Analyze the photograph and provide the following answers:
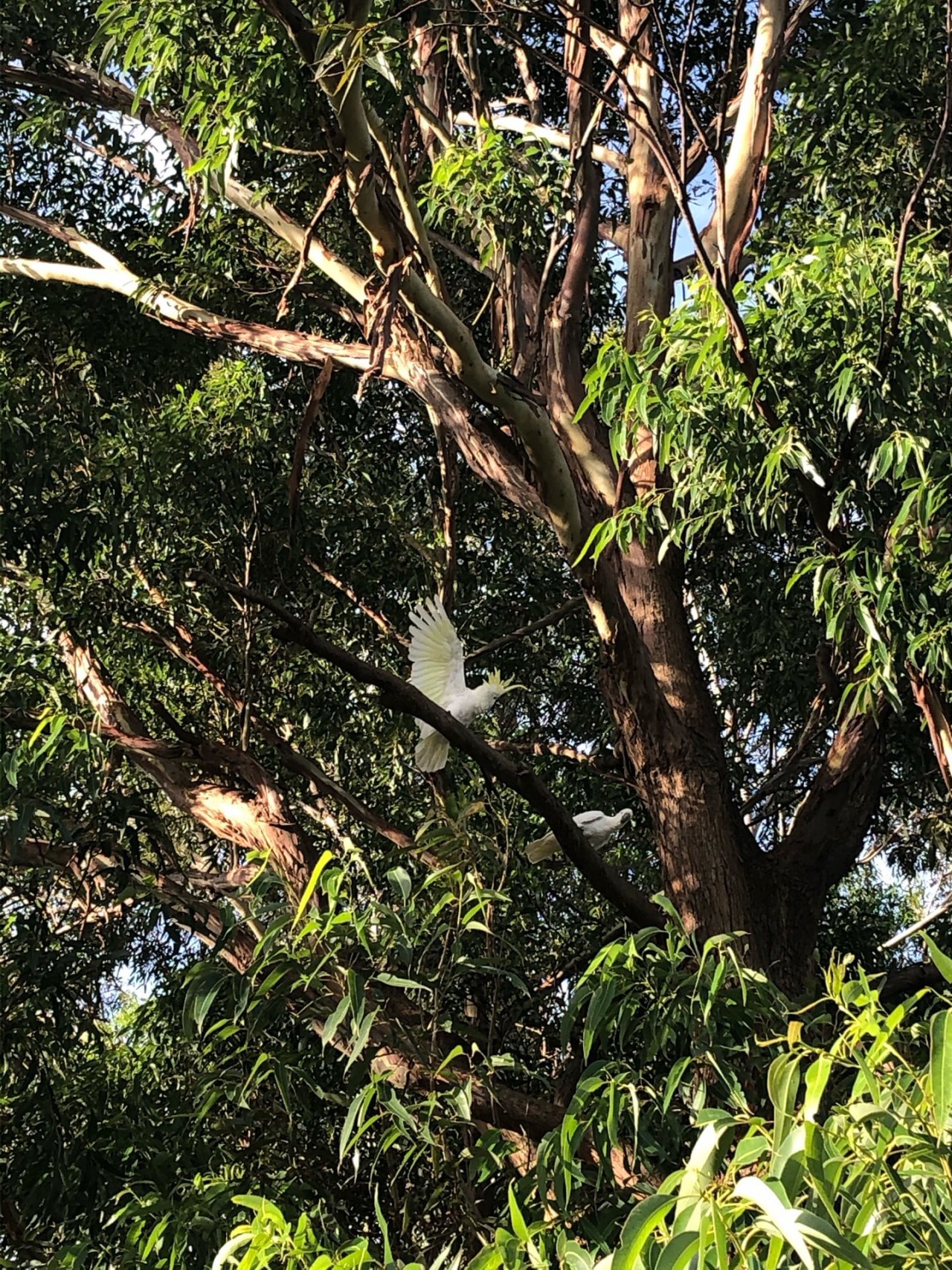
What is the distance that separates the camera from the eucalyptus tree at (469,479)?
2.54 m

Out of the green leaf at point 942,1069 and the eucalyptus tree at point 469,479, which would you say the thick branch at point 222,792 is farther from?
the green leaf at point 942,1069

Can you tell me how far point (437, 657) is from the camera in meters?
3.30

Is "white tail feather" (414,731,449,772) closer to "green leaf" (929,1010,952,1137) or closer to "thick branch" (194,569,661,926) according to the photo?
"thick branch" (194,569,661,926)

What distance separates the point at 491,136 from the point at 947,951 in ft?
10.1

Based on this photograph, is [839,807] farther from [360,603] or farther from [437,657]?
[360,603]

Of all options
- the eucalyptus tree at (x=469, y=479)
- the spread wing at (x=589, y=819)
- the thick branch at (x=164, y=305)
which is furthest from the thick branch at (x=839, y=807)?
the thick branch at (x=164, y=305)

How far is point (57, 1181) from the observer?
8.73 feet

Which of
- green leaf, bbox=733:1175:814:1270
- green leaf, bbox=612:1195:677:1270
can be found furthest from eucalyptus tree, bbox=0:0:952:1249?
green leaf, bbox=733:1175:814:1270

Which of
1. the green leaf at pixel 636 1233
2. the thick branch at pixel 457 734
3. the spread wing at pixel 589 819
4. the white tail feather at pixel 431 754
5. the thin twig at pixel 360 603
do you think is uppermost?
the thin twig at pixel 360 603

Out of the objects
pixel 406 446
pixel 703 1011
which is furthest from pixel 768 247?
pixel 703 1011

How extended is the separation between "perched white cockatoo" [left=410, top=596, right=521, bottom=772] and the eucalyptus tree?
0.63 ft

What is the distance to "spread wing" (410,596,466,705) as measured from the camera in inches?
129

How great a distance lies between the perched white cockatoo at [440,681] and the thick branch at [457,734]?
1.50ft

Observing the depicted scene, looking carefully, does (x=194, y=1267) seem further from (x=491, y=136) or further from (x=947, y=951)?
(x=947, y=951)
